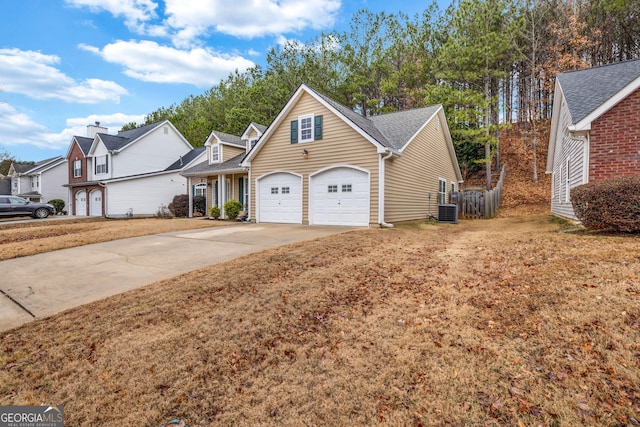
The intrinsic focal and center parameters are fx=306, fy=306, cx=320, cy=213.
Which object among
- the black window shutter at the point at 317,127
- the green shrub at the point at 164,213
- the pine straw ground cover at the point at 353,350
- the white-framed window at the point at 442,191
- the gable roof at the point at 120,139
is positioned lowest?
the pine straw ground cover at the point at 353,350

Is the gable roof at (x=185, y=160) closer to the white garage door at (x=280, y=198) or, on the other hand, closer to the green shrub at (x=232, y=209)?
the green shrub at (x=232, y=209)

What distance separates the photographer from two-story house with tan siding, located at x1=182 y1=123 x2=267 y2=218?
60.4 ft

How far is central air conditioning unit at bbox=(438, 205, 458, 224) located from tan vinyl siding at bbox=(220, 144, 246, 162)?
13699 mm

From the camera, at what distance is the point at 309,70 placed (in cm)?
2941

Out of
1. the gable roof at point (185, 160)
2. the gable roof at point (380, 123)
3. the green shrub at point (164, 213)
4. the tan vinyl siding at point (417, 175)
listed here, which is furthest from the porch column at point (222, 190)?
the tan vinyl siding at point (417, 175)

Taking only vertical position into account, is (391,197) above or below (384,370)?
above

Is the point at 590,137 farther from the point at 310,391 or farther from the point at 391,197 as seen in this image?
the point at 310,391

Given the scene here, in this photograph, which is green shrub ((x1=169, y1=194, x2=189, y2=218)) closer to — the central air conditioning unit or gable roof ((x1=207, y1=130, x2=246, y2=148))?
gable roof ((x1=207, y1=130, x2=246, y2=148))

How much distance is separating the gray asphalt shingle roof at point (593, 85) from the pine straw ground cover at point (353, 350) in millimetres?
6047

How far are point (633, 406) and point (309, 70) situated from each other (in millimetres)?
31341

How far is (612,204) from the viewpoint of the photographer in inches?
267

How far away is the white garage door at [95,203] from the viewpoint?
24.6 m

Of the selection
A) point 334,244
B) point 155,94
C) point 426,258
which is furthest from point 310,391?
point 155,94

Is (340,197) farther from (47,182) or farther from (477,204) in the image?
(47,182)
